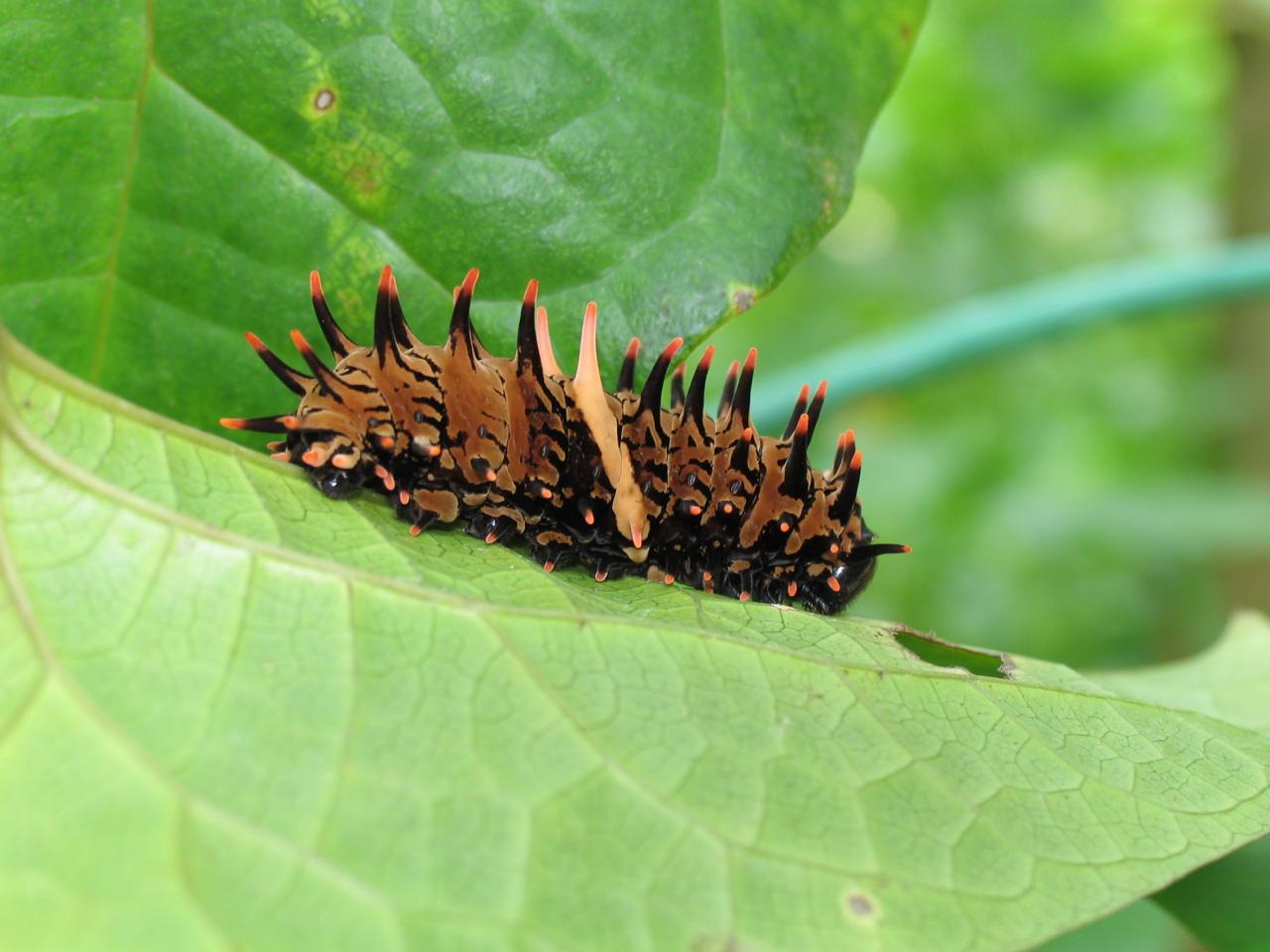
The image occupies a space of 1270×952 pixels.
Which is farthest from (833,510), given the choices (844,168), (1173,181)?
(1173,181)

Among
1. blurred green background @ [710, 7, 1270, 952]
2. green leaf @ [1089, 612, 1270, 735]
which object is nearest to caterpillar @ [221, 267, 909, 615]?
green leaf @ [1089, 612, 1270, 735]

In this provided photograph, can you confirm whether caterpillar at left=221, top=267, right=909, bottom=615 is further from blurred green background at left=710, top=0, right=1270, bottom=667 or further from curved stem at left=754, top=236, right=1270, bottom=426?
blurred green background at left=710, top=0, right=1270, bottom=667

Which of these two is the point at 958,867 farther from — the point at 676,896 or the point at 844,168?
the point at 844,168

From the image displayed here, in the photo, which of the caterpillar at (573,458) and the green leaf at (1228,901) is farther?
the caterpillar at (573,458)

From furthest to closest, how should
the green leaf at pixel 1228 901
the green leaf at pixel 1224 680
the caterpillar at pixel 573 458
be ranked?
the green leaf at pixel 1224 680
the caterpillar at pixel 573 458
the green leaf at pixel 1228 901

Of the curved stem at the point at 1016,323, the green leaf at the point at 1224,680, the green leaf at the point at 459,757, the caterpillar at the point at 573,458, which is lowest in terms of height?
the green leaf at the point at 459,757

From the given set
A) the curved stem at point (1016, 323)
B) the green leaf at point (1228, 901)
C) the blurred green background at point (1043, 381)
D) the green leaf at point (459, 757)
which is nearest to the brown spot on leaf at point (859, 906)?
the green leaf at point (459, 757)

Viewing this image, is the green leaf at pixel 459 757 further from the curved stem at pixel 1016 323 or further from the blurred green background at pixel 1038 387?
the blurred green background at pixel 1038 387

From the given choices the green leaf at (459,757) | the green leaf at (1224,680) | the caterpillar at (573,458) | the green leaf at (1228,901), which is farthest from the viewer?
the green leaf at (1224,680)

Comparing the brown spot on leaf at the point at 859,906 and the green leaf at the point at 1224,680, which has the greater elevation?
the green leaf at the point at 1224,680
